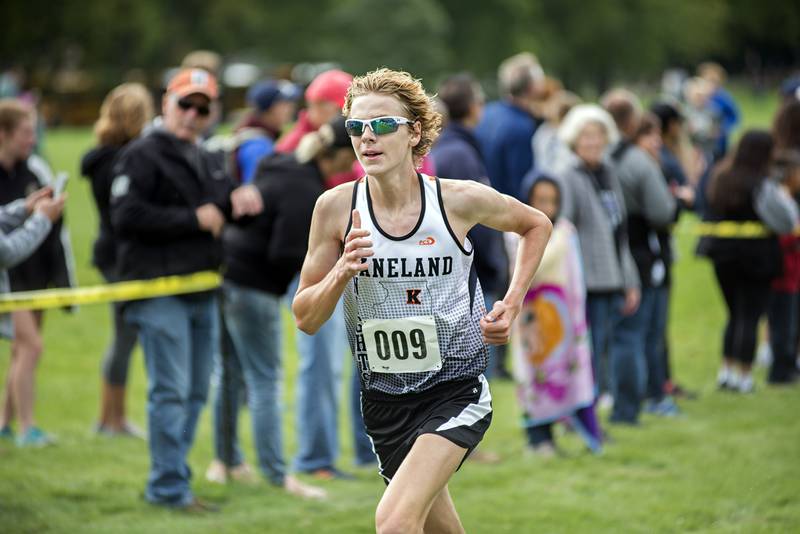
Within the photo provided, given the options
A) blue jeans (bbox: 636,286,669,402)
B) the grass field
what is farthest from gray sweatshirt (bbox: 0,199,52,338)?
blue jeans (bbox: 636,286,669,402)

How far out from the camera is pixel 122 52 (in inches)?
2554

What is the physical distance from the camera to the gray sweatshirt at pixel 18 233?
6.85 m

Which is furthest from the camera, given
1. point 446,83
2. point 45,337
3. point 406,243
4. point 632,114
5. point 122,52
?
point 122,52

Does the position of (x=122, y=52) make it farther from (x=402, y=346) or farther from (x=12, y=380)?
(x=402, y=346)

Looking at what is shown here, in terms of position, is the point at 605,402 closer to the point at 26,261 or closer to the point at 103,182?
the point at 103,182

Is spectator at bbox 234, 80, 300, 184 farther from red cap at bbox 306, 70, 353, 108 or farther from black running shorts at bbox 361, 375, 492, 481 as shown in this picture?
black running shorts at bbox 361, 375, 492, 481

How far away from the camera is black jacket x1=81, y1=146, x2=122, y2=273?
909 cm

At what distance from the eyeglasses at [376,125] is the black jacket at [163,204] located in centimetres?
230

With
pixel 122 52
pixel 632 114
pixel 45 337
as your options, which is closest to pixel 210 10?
pixel 122 52

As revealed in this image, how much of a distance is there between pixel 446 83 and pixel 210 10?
189 feet

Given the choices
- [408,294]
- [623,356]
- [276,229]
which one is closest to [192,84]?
[276,229]

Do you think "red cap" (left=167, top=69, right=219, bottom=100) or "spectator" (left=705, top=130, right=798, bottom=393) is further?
"spectator" (left=705, top=130, right=798, bottom=393)

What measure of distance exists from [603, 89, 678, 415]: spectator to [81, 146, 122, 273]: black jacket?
163 inches

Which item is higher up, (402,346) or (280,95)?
(280,95)
